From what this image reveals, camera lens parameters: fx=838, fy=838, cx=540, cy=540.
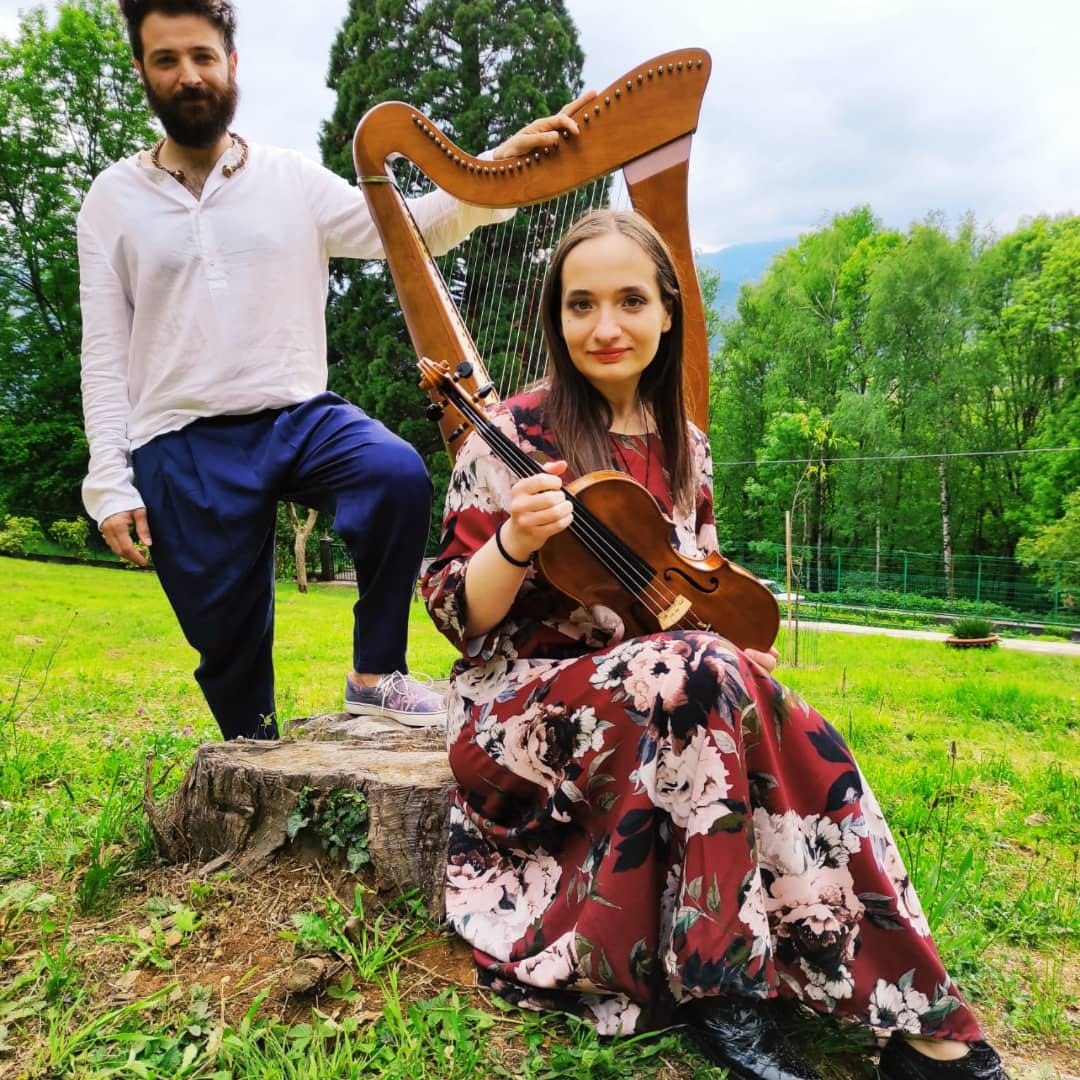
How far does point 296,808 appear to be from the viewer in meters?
1.94

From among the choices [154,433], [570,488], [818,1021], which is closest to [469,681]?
[570,488]

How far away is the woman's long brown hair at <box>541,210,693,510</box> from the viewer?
1.68 meters

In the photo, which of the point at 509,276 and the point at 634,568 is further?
the point at 509,276

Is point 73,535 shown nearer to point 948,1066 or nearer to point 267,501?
point 267,501

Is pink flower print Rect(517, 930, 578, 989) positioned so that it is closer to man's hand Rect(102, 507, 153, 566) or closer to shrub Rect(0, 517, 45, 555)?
man's hand Rect(102, 507, 153, 566)

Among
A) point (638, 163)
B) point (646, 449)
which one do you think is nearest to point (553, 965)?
point (646, 449)

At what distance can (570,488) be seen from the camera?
1.45 metres

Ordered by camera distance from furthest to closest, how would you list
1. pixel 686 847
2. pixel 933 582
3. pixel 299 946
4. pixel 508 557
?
1. pixel 933 582
2. pixel 299 946
3. pixel 508 557
4. pixel 686 847

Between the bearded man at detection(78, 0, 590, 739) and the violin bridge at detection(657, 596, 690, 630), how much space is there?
0.88 meters

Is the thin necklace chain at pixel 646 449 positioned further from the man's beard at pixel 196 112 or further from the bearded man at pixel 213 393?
the man's beard at pixel 196 112

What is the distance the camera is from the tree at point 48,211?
57.3ft

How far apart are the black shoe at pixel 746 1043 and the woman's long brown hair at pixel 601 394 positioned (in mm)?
962

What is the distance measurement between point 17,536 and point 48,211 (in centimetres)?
730

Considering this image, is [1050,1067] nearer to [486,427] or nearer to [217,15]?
[486,427]
